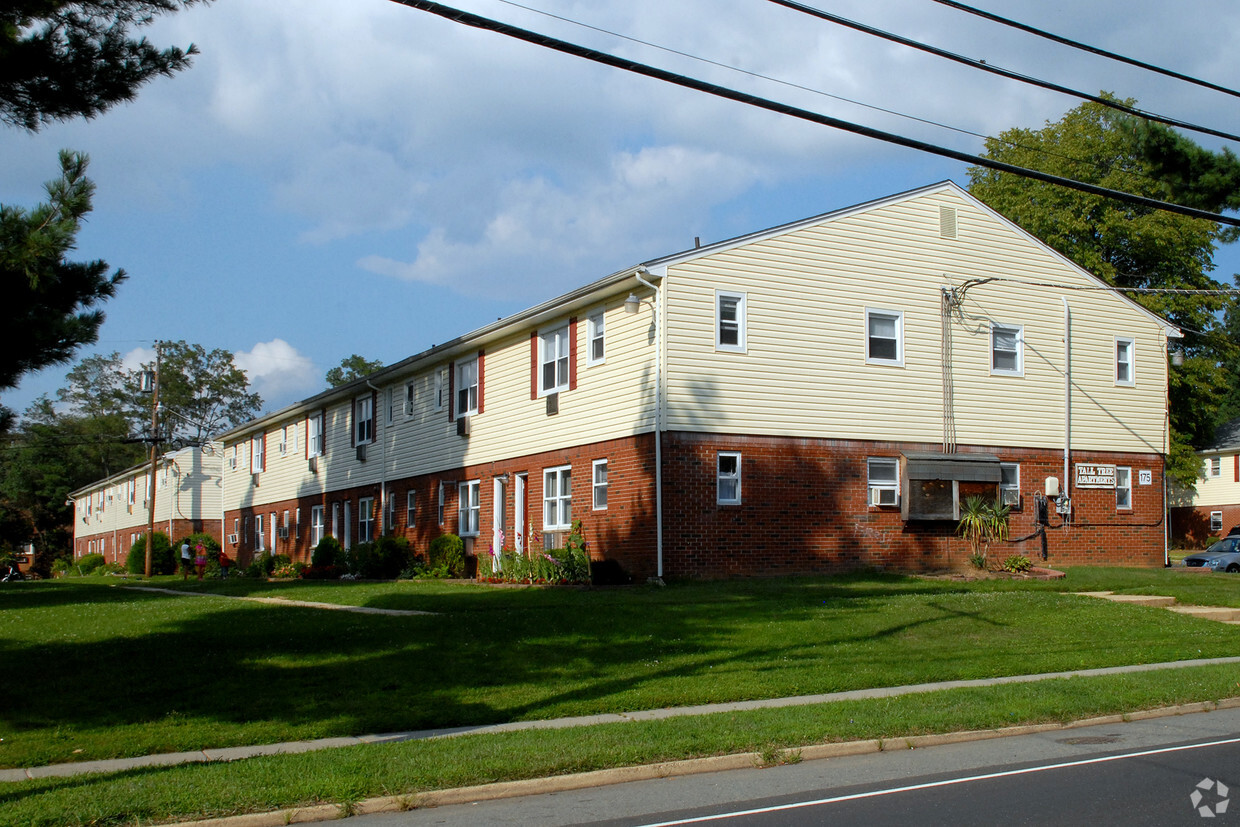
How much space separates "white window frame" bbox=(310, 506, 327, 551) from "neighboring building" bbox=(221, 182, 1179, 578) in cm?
1164

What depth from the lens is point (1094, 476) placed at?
25750mm

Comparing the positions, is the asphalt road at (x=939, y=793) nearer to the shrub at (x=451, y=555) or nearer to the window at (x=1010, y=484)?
the window at (x=1010, y=484)

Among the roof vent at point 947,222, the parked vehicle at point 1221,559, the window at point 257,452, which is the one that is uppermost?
the roof vent at point 947,222

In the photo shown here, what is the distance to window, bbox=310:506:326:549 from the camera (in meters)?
39.7

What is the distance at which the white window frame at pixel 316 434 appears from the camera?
39562 mm

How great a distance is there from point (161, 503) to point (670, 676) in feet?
184

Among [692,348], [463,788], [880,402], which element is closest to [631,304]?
[692,348]

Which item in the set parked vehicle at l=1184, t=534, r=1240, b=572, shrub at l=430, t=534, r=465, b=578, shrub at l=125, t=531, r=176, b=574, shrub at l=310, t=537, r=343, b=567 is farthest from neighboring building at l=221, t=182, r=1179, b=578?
shrub at l=125, t=531, r=176, b=574

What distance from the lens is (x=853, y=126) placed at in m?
10.3

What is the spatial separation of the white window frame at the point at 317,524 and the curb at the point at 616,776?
105 feet

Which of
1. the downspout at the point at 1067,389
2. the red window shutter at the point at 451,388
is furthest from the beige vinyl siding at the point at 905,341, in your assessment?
the red window shutter at the point at 451,388

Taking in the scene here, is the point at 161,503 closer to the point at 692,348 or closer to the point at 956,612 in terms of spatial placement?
the point at 692,348

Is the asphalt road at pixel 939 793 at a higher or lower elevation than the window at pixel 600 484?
lower

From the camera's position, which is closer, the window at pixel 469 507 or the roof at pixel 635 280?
the roof at pixel 635 280
